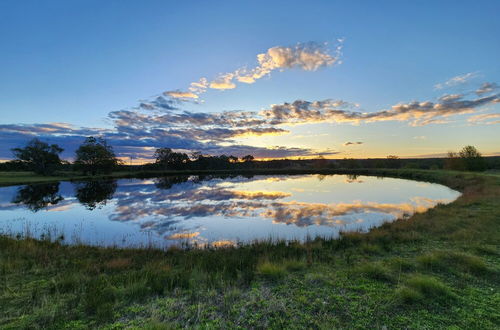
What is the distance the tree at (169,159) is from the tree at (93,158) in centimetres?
4066

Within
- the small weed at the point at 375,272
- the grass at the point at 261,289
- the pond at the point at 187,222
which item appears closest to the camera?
the grass at the point at 261,289

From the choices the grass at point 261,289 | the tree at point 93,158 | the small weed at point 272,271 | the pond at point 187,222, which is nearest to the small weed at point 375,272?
the grass at point 261,289

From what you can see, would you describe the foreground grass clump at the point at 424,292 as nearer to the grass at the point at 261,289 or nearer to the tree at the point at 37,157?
the grass at the point at 261,289

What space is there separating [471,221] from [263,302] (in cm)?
1407

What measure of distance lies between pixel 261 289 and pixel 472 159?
69.6 metres

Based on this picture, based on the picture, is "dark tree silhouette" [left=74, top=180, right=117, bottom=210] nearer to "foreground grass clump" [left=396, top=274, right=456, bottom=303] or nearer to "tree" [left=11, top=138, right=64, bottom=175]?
"foreground grass clump" [left=396, top=274, right=456, bottom=303]

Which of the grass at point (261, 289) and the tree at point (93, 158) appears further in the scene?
the tree at point (93, 158)

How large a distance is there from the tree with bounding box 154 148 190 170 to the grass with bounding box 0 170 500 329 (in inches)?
4448

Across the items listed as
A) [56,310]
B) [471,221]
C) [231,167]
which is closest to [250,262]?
[56,310]

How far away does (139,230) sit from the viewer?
48.6 ft

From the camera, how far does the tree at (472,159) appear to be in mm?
52156

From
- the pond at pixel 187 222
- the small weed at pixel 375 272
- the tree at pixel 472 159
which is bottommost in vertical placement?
the pond at pixel 187 222

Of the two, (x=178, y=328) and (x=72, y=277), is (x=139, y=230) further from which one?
(x=178, y=328)

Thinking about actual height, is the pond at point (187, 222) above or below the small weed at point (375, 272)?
below
